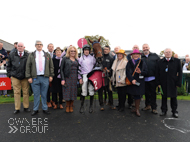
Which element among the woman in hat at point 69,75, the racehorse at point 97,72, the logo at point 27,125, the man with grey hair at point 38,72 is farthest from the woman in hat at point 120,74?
the logo at point 27,125

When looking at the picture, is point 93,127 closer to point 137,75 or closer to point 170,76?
point 137,75

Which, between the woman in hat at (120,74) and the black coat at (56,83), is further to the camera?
the black coat at (56,83)

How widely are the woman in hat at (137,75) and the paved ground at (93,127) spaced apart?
2.49 ft

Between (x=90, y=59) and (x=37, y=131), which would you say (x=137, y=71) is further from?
(x=37, y=131)

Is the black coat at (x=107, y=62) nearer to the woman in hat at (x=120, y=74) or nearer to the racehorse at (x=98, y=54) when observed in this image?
the woman in hat at (x=120, y=74)

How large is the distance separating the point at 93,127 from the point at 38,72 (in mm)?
2488

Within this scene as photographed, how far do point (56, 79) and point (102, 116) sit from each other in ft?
7.26

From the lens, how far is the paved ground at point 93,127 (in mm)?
2943

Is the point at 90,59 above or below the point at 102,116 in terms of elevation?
above

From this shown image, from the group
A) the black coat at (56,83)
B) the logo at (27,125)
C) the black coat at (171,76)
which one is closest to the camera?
the logo at (27,125)

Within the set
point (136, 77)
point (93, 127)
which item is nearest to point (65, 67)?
point (93, 127)

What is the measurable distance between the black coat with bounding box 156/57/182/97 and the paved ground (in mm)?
829

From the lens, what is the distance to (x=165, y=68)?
4.32 metres

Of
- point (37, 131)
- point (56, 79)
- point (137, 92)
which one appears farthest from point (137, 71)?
point (37, 131)
